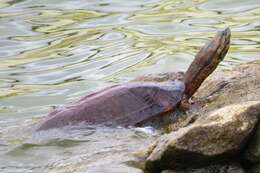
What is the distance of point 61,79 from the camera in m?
8.36

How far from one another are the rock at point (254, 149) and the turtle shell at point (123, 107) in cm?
142

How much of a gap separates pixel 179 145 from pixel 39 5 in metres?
8.63

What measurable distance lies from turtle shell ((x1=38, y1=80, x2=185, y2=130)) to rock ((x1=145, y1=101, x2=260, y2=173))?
1327 millimetres

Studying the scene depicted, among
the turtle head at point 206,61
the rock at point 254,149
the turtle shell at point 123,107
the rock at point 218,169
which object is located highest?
the rock at point 254,149

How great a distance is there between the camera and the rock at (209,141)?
3.31m

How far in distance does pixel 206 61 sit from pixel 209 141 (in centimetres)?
184

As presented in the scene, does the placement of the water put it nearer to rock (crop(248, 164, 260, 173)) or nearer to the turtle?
the turtle

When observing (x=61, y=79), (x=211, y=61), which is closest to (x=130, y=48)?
(x=61, y=79)

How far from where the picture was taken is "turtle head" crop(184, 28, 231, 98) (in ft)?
16.4

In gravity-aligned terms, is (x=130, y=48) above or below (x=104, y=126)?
below

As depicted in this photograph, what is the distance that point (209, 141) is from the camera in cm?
331

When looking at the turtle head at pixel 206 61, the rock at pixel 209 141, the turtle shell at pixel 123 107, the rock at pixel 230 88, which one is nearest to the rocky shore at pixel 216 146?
the rock at pixel 209 141

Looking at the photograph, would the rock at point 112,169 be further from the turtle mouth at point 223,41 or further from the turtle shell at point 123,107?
the turtle mouth at point 223,41

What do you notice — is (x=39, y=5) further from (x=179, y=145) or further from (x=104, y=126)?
(x=179, y=145)
